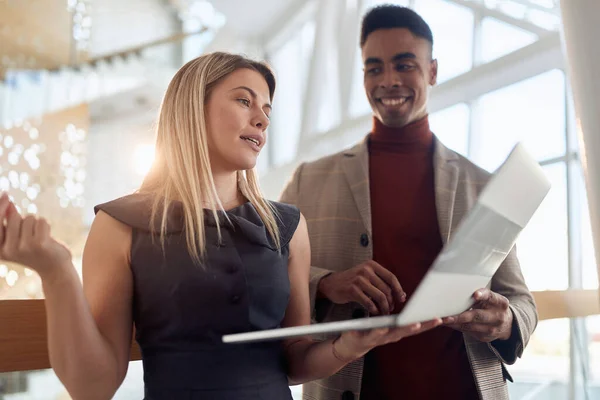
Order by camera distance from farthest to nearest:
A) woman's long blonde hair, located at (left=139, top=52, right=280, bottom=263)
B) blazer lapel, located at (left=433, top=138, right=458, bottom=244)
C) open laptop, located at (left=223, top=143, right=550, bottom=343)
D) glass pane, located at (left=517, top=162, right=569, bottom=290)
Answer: glass pane, located at (left=517, top=162, right=569, bottom=290), blazer lapel, located at (left=433, top=138, right=458, bottom=244), woman's long blonde hair, located at (left=139, top=52, right=280, bottom=263), open laptop, located at (left=223, top=143, right=550, bottom=343)

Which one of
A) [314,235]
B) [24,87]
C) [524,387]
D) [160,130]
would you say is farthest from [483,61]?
[24,87]

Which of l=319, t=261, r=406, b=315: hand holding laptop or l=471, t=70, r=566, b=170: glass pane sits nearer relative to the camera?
l=319, t=261, r=406, b=315: hand holding laptop

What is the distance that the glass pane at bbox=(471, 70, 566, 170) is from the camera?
428cm

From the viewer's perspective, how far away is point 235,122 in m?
1.14

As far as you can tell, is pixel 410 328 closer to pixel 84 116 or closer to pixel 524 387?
pixel 524 387

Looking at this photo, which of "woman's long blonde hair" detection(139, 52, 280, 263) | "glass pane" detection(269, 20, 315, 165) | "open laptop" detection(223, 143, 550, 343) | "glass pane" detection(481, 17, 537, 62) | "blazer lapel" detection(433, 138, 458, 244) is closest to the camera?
"open laptop" detection(223, 143, 550, 343)

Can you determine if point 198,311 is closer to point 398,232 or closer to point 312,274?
point 312,274

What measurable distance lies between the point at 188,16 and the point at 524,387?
8497mm

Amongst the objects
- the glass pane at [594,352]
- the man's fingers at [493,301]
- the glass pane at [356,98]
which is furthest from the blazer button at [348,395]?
the glass pane at [356,98]

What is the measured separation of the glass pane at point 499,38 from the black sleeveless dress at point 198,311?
3922 millimetres

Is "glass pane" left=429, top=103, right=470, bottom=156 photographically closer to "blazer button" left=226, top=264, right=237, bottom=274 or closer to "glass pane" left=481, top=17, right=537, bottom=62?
"glass pane" left=481, top=17, right=537, bottom=62

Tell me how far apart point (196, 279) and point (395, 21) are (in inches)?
34.0

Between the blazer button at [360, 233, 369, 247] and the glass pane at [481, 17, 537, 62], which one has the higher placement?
the glass pane at [481, 17, 537, 62]

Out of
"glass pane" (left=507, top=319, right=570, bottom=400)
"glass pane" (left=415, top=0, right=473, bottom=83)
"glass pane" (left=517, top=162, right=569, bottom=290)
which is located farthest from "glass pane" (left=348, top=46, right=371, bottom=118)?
"glass pane" (left=507, top=319, right=570, bottom=400)
